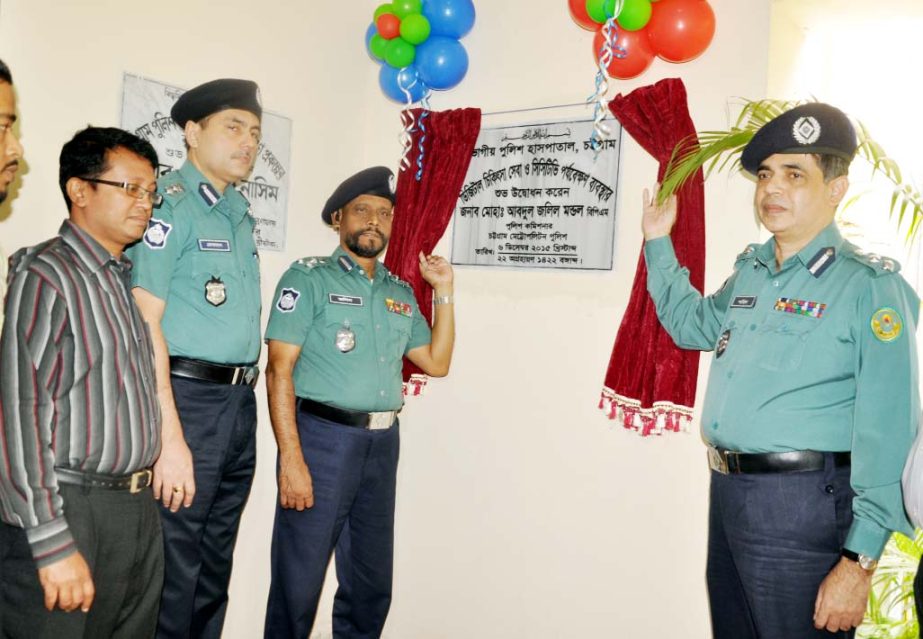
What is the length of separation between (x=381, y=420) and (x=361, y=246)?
0.63m

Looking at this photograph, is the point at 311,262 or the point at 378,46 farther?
the point at 378,46

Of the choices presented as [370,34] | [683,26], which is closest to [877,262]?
[683,26]

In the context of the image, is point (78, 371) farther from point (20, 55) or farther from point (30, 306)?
point (20, 55)

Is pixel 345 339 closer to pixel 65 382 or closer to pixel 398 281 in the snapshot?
pixel 398 281

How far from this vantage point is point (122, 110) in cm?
264

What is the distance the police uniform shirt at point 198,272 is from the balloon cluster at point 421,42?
3.55ft

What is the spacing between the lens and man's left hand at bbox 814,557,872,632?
1832mm

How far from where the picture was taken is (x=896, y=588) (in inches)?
101

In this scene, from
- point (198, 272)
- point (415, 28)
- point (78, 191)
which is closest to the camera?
point (78, 191)

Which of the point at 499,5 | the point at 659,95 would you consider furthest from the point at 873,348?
the point at 499,5

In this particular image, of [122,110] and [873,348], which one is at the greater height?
[122,110]

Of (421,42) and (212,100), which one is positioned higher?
(421,42)

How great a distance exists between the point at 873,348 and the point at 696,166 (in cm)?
88

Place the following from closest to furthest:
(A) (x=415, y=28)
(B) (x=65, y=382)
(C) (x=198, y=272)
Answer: (B) (x=65, y=382)
(C) (x=198, y=272)
(A) (x=415, y=28)
